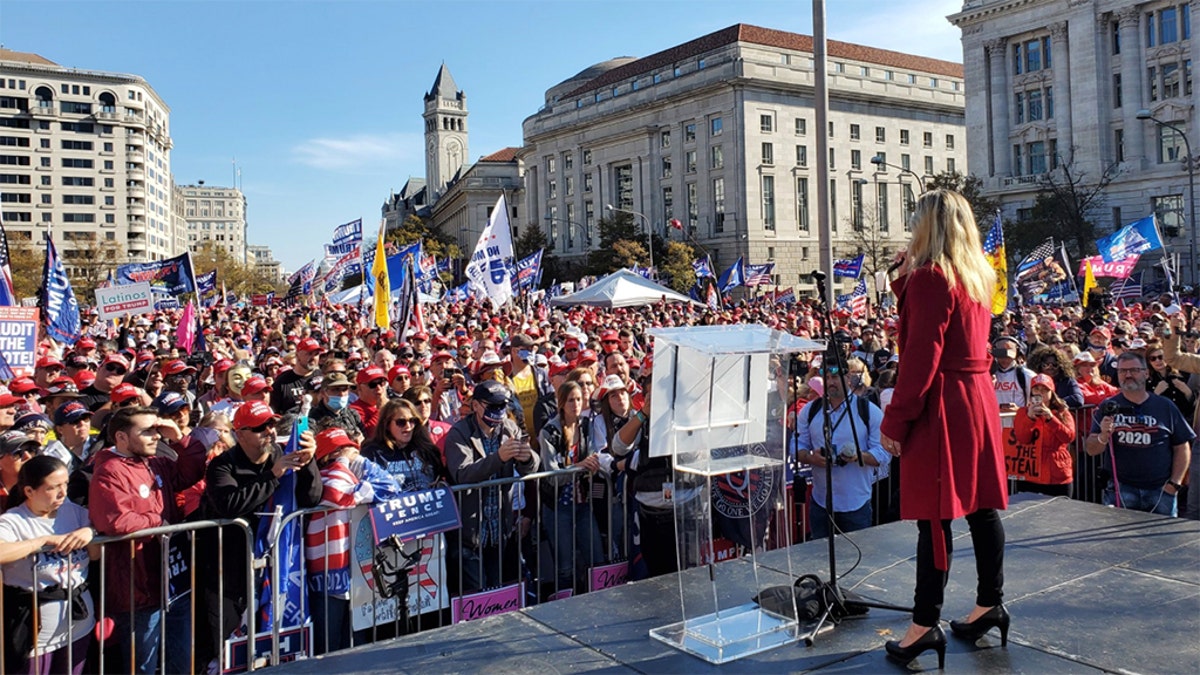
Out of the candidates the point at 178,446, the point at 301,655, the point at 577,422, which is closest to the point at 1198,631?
the point at 577,422

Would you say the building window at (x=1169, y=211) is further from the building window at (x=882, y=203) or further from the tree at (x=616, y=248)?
the tree at (x=616, y=248)

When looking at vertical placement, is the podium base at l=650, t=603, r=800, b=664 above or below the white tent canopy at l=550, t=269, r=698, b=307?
below

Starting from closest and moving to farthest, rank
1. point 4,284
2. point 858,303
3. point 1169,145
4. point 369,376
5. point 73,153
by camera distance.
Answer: point 369,376
point 4,284
point 858,303
point 1169,145
point 73,153

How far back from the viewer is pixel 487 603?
20.2 ft

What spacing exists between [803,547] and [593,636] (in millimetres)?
1895

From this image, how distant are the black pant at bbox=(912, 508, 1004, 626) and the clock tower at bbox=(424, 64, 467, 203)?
170 metres

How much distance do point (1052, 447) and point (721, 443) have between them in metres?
4.72

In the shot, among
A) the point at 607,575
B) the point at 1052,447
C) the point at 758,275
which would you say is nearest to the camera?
the point at 607,575

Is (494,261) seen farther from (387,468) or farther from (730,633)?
(730,633)

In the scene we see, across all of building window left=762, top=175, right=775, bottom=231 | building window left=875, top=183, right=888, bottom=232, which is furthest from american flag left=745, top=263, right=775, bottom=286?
building window left=875, top=183, right=888, bottom=232

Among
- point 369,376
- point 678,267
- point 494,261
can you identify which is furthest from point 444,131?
point 369,376

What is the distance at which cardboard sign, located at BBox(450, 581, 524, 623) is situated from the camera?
235 inches

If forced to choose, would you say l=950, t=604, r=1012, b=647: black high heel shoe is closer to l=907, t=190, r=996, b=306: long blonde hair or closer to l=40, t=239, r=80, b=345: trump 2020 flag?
l=907, t=190, r=996, b=306: long blonde hair

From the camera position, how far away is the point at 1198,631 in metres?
4.34
